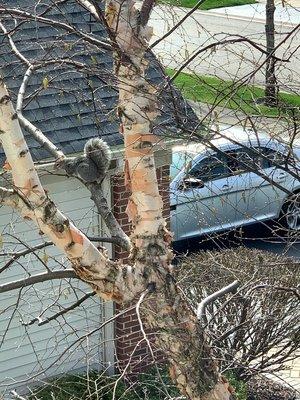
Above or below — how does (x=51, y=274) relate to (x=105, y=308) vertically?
above

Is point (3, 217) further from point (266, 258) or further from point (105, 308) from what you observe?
point (266, 258)

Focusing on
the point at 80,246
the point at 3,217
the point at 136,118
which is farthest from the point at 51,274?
the point at 3,217

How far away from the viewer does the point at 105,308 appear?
1016cm

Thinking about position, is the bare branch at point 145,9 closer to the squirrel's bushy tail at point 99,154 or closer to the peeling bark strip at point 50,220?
the peeling bark strip at point 50,220

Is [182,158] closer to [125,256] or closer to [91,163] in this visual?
[125,256]

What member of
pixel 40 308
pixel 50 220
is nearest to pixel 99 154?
pixel 50 220

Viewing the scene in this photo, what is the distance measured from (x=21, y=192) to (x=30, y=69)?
1.31 m

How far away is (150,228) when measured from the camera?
240 inches

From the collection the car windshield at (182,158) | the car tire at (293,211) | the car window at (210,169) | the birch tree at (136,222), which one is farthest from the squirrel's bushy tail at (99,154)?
the car tire at (293,211)

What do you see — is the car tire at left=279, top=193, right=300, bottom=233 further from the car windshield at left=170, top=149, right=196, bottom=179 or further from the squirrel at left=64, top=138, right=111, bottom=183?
the squirrel at left=64, top=138, right=111, bottom=183

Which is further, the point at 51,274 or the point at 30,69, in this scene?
the point at 30,69

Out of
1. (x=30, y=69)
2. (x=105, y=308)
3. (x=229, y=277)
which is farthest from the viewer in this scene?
(x=105, y=308)

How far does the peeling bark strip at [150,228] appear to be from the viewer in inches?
225

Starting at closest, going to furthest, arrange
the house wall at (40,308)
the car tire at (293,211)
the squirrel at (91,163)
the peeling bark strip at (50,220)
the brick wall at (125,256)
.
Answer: the peeling bark strip at (50,220) → the squirrel at (91,163) → the car tire at (293,211) → the house wall at (40,308) → the brick wall at (125,256)
